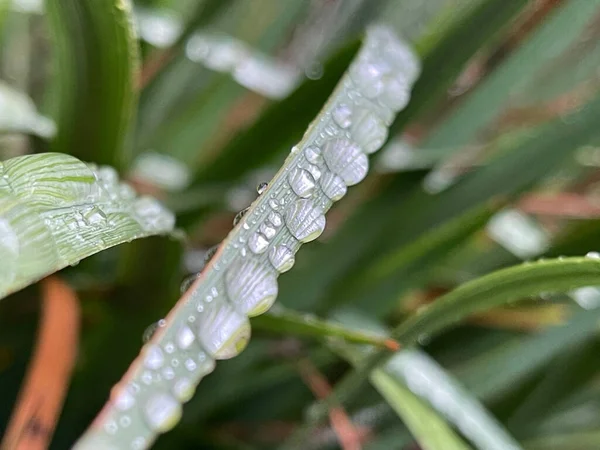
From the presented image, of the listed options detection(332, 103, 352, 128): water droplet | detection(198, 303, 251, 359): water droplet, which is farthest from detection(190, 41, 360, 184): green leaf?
detection(198, 303, 251, 359): water droplet

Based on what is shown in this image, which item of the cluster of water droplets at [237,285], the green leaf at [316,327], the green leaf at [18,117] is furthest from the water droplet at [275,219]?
the green leaf at [18,117]

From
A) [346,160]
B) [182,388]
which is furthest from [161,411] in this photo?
[346,160]

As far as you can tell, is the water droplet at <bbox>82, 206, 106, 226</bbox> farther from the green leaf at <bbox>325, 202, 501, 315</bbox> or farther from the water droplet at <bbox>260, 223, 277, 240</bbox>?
the green leaf at <bbox>325, 202, 501, 315</bbox>

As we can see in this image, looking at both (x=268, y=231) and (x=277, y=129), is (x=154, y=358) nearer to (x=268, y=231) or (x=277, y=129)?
(x=268, y=231)

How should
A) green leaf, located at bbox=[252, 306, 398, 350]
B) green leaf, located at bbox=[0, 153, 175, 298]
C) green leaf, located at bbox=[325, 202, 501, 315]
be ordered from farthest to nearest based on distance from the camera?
green leaf, located at bbox=[325, 202, 501, 315], green leaf, located at bbox=[252, 306, 398, 350], green leaf, located at bbox=[0, 153, 175, 298]

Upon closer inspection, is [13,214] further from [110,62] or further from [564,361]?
[564,361]

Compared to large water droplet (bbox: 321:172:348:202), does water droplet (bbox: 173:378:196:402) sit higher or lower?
lower

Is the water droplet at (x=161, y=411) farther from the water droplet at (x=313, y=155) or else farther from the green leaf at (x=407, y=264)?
the green leaf at (x=407, y=264)
